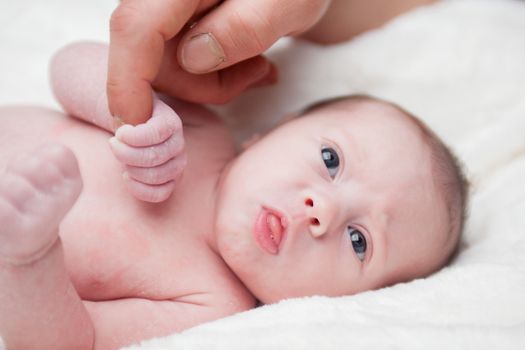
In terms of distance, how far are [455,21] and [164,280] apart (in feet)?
3.61

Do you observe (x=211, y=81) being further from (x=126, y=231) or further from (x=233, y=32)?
(x=126, y=231)

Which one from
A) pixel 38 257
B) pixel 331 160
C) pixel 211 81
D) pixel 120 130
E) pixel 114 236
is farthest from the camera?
pixel 211 81

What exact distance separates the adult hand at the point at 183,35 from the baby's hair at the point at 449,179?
316mm

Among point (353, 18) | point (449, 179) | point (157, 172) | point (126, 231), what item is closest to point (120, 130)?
point (157, 172)

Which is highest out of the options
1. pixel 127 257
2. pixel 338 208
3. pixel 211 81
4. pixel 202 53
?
pixel 202 53

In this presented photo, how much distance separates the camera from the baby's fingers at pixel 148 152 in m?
1.12

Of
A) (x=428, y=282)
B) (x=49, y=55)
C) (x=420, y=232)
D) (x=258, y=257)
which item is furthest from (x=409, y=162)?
(x=49, y=55)

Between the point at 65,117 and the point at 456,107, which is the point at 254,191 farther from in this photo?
the point at 456,107

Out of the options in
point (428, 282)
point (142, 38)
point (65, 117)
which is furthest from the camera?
point (65, 117)

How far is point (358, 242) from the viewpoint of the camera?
1305 mm

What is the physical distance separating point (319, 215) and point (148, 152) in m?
0.34

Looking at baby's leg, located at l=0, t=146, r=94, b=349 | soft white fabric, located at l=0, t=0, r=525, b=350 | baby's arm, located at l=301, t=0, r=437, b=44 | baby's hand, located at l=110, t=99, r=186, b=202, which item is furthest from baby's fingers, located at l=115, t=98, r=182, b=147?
baby's arm, located at l=301, t=0, r=437, b=44

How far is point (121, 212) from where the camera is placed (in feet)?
4.06

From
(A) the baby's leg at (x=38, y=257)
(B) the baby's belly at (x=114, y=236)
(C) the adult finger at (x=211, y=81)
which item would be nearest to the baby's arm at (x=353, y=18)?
(C) the adult finger at (x=211, y=81)
